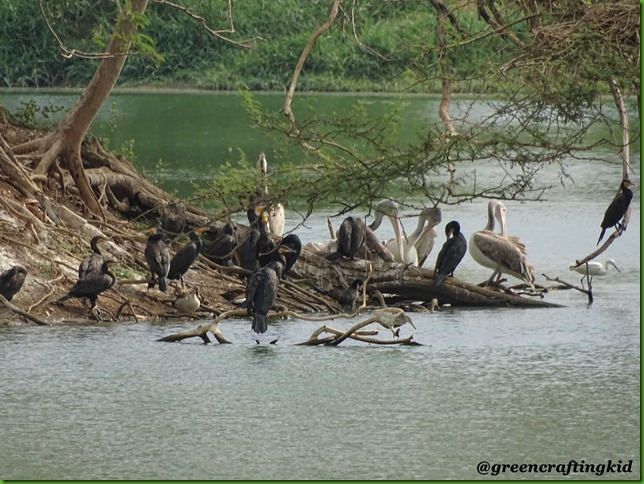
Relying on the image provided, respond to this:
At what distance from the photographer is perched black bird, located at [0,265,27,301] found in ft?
29.6

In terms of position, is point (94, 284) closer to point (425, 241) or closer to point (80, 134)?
point (80, 134)

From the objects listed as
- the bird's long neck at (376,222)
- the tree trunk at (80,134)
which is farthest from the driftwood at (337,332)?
the bird's long neck at (376,222)

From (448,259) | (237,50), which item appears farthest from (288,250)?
(237,50)

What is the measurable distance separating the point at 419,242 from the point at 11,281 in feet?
11.3

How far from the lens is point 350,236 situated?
1022 centimetres

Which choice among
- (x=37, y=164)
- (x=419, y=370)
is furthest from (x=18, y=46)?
(x=419, y=370)

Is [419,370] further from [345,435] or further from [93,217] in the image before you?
[93,217]

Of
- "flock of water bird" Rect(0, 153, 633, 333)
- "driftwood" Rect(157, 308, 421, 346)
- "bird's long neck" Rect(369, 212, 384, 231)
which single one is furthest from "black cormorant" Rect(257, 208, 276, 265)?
"driftwood" Rect(157, 308, 421, 346)

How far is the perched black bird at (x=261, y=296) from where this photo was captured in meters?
9.01

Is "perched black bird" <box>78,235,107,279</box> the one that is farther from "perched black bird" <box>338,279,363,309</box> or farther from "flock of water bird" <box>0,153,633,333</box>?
"perched black bird" <box>338,279,363,309</box>

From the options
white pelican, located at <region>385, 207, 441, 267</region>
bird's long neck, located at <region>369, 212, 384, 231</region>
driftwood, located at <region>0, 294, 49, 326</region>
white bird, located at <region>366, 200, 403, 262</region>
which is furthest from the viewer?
bird's long neck, located at <region>369, 212, 384, 231</region>

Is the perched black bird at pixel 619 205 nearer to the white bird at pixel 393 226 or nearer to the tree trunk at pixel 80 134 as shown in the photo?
the white bird at pixel 393 226

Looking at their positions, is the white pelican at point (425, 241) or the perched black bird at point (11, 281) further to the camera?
the white pelican at point (425, 241)

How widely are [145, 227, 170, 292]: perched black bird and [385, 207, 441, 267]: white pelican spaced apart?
194cm
